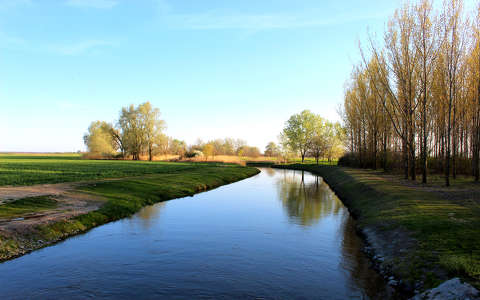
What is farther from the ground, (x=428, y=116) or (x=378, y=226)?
(x=428, y=116)

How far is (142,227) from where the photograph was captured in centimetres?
1484

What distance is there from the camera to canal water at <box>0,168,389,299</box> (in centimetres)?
795

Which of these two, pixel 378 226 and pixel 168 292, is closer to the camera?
pixel 168 292

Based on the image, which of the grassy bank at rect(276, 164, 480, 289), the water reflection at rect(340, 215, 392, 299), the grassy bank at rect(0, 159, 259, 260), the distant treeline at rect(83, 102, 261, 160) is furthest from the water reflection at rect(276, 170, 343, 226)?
the distant treeline at rect(83, 102, 261, 160)

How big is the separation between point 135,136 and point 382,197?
71.0 metres

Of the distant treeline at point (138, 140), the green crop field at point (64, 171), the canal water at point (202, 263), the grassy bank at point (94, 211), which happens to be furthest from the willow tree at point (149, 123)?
the canal water at point (202, 263)

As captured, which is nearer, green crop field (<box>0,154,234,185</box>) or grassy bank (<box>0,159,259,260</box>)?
grassy bank (<box>0,159,259,260</box>)

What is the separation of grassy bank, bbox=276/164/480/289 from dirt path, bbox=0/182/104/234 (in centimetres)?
1315

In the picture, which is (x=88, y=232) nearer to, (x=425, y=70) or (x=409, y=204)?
(x=409, y=204)

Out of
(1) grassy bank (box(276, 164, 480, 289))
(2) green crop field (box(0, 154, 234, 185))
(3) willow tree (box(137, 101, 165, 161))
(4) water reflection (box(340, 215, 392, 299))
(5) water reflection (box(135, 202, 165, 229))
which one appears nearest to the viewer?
(1) grassy bank (box(276, 164, 480, 289))

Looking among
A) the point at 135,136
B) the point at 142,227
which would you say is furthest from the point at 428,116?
the point at 135,136

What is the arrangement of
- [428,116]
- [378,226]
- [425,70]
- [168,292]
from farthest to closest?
[428,116]
[425,70]
[378,226]
[168,292]

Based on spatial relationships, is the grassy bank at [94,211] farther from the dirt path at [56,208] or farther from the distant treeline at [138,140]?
the distant treeline at [138,140]

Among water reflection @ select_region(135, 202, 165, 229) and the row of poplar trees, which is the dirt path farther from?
the row of poplar trees
